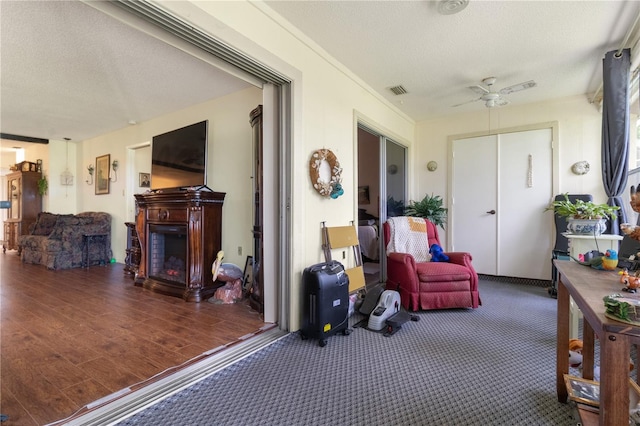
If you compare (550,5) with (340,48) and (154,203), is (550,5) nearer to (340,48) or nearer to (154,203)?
(340,48)

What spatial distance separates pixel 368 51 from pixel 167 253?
11.4 ft

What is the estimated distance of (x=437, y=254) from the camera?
3729 millimetres

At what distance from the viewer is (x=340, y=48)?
113 inches

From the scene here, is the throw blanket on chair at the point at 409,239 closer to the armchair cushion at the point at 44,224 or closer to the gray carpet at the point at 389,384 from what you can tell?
the gray carpet at the point at 389,384

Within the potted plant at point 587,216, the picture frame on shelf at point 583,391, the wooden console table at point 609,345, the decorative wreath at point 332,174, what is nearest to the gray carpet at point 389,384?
the picture frame on shelf at point 583,391

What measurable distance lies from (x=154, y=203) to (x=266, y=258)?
6.94 feet

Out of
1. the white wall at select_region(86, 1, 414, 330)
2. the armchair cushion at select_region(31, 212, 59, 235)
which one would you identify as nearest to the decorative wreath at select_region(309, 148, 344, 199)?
the white wall at select_region(86, 1, 414, 330)

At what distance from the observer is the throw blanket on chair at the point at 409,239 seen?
12.3ft

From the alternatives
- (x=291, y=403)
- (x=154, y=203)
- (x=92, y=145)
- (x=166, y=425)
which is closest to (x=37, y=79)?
(x=154, y=203)

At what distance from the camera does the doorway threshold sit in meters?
1.51

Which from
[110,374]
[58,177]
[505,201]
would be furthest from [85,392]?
[58,177]

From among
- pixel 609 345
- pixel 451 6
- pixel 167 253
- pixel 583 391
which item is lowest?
pixel 583 391

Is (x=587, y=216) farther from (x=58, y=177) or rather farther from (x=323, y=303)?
(x=58, y=177)

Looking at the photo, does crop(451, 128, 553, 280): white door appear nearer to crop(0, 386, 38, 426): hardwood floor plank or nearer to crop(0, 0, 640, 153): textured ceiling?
crop(0, 0, 640, 153): textured ceiling
